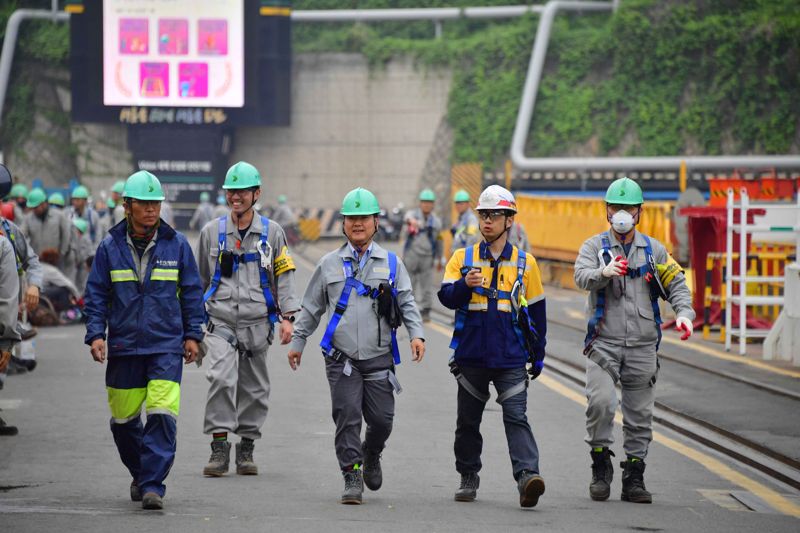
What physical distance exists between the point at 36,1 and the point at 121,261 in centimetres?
5258

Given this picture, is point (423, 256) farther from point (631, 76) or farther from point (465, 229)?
point (631, 76)

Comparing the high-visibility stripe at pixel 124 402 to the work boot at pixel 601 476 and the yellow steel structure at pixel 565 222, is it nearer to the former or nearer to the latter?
the work boot at pixel 601 476

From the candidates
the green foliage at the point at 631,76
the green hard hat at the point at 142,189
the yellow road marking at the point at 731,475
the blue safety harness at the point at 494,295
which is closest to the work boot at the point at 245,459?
the blue safety harness at the point at 494,295

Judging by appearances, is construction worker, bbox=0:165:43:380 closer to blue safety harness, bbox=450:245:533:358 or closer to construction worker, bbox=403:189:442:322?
blue safety harness, bbox=450:245:533:358

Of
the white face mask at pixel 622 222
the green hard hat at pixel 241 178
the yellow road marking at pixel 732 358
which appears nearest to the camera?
the white face mask at pixel 622 222

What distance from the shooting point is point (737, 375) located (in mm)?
15688

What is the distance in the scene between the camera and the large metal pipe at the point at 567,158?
155ft

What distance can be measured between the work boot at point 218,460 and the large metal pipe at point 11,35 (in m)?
48.9

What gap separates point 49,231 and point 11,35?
36702 mm

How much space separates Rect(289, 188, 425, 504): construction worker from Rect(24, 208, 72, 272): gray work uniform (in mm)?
13701

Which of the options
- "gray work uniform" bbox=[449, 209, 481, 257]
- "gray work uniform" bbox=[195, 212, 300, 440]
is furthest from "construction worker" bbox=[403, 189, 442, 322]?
"gray work uniform" bbox=[195, 212, 300, 440]

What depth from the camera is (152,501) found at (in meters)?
8.41

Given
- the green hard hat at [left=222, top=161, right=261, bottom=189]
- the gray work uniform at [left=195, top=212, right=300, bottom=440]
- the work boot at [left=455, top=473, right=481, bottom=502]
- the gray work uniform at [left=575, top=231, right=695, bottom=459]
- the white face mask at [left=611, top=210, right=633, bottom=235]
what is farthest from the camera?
the green hard hat at [left=222, top=161, right=261, bottom=189]

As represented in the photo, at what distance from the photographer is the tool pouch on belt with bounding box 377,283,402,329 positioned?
30.0ft
